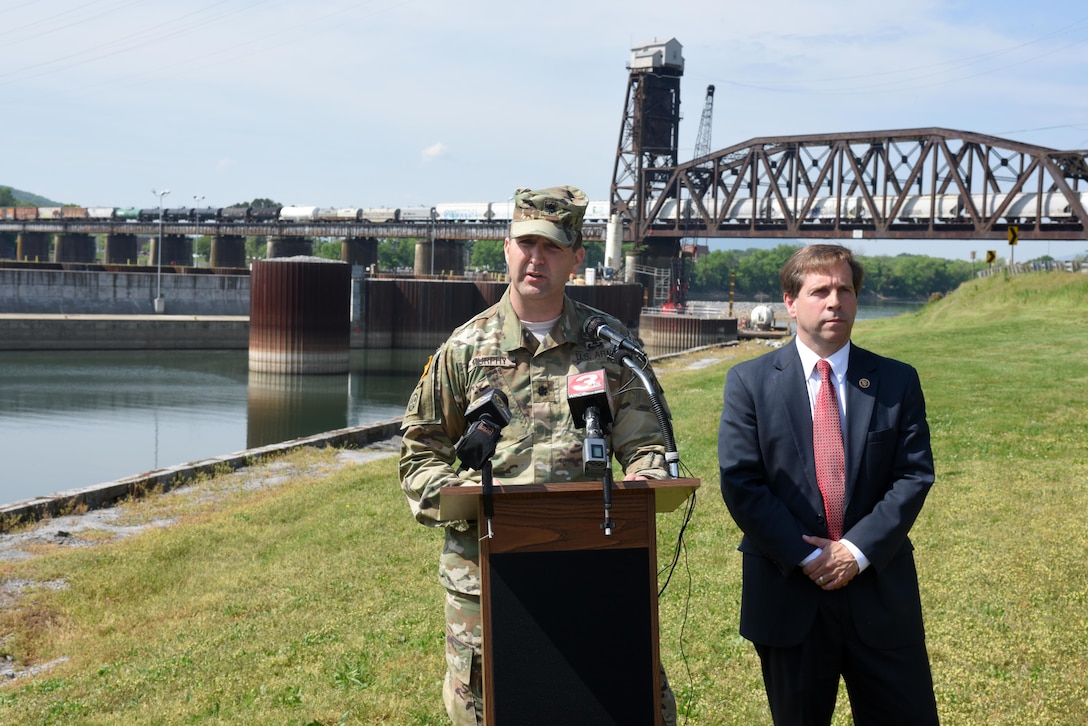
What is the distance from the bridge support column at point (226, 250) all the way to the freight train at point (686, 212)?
2.38 metres

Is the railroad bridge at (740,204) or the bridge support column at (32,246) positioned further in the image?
the bridge support column at (32,246)

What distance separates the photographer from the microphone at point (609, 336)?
11.5ft

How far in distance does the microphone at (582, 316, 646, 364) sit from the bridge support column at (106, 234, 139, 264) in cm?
12129

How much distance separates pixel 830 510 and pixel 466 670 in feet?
4.34

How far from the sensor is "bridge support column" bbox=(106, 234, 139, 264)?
115750 millimetres

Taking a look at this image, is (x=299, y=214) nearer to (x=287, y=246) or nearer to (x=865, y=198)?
(x=287, y=246)

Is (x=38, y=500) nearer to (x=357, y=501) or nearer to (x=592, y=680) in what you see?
(x=357, y=501)

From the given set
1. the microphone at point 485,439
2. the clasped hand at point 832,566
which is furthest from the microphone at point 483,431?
the clasped hand at point 832,566

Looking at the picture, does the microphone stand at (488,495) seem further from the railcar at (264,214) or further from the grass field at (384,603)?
→ the railcar at (264,214)

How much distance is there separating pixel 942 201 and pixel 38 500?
238ft

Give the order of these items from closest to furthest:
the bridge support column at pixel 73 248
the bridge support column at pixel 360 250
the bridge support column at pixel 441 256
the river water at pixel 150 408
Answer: the river water at pixel 150 408
the bridge support column at pixel 441 256
the bridge support column at pixel 360 250
the bridge support column at pixel 73 248

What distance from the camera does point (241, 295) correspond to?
61.8 meters

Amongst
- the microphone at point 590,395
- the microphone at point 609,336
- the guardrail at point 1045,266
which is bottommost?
the microphone at point 590,395

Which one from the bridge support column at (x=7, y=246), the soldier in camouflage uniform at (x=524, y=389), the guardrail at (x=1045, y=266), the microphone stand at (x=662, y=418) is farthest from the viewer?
the bridge support column at (x=7, y=246)
